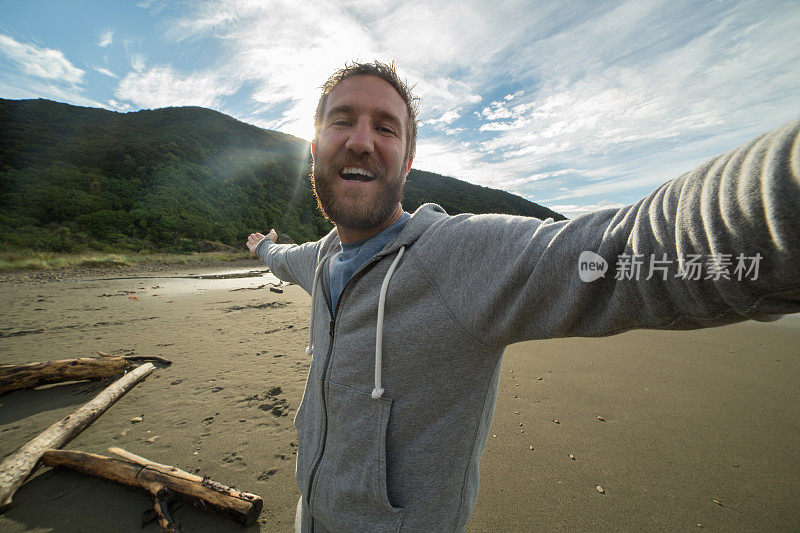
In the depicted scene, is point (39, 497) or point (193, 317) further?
point (193, 317)

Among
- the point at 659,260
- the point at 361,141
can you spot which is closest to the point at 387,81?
the point at 361,141

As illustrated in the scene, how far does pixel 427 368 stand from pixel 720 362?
6.60 m

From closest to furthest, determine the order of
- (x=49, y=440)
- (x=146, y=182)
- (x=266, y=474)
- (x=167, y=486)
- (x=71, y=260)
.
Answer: (x=167, y=486) < (x=266, y=474) < (x=49, y=440) < (x=71, y=260) < (x=146, y=182)

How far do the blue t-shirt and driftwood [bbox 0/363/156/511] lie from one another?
11.6 feet

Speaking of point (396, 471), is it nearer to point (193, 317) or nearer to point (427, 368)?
point (427, 368)

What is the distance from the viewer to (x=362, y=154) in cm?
162

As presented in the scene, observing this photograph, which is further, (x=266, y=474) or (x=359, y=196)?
(x=266, y=474)

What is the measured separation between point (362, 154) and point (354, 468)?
1.54 metres

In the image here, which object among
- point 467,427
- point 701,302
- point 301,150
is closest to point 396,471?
point 467,427

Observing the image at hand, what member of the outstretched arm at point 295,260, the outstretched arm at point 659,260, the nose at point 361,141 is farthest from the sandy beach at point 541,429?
the nose at point 361,141

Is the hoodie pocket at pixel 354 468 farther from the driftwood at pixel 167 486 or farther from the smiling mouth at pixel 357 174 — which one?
the driftwood at pixel 167 486

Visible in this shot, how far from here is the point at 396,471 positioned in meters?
1.21

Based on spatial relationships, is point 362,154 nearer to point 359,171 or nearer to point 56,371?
point 359,171

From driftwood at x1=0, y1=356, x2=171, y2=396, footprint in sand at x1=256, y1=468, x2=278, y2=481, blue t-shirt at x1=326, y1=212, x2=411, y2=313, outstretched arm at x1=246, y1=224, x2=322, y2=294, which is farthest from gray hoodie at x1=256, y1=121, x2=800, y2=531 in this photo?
driftwood at x1=0, y1=356, x2=171, y2=396
